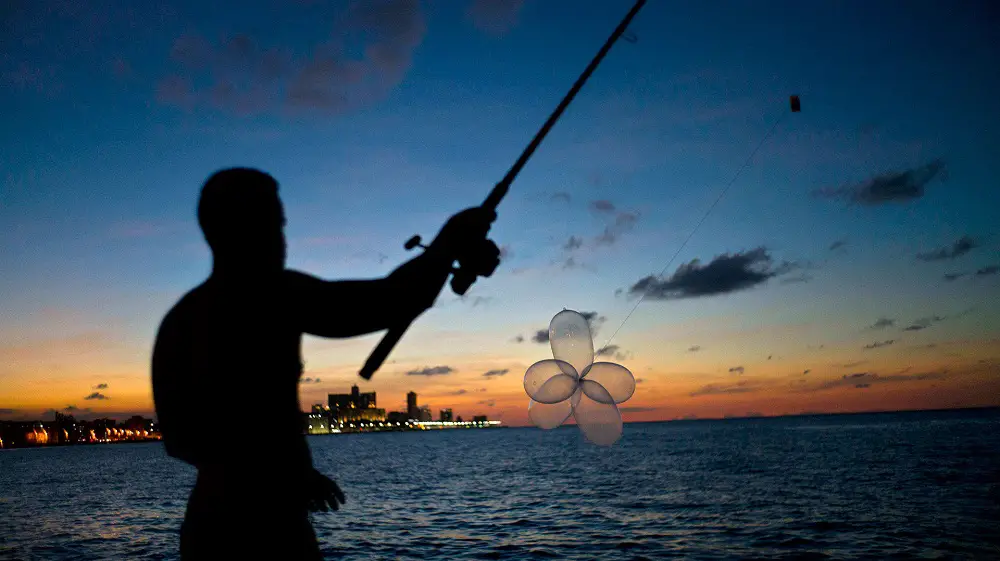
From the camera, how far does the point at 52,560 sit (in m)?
21.3

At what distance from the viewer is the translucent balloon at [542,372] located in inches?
350

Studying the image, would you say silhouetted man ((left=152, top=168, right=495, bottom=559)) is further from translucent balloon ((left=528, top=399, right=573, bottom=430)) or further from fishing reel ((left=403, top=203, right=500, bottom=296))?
translucent balloon ((left=528, top=399, right=573, bottom=430))

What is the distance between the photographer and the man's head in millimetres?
1536

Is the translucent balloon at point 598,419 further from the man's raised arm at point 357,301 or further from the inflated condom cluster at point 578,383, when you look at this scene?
the man's raised arm at point 357,301

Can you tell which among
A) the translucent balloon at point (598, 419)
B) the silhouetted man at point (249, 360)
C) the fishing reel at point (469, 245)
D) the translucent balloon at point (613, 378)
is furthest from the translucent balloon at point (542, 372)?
the silhouetted man at point (249, 360)

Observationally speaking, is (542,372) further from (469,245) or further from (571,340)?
(469,245)

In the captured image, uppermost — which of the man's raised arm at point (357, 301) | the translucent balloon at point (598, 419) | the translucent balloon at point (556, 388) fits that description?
the man's raised arm at point (357, 301)

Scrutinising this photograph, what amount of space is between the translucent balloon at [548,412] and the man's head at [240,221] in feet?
Answer: 26.9

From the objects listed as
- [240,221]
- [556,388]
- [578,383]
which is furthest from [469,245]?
[578,383]

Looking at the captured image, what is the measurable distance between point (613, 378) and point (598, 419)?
80cm

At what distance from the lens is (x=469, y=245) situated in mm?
1696

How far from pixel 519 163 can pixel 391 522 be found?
86.6ft

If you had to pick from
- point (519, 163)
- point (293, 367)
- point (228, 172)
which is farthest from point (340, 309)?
point (519, 163)

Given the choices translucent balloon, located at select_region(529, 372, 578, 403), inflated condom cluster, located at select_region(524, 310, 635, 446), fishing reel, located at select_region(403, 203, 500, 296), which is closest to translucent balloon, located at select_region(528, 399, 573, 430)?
inflated condom cluster, located at select_region(524, 310, 635, 446)
